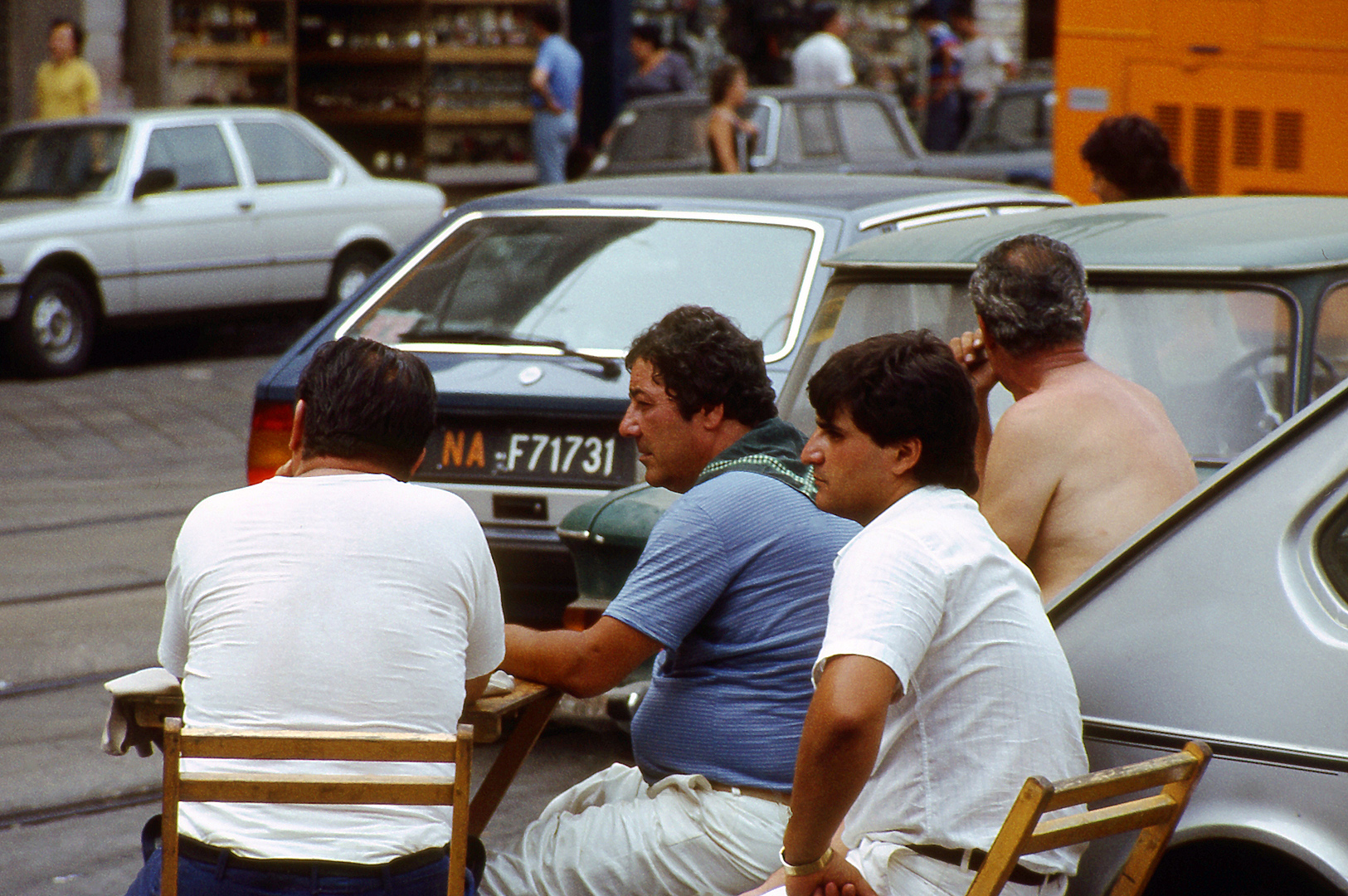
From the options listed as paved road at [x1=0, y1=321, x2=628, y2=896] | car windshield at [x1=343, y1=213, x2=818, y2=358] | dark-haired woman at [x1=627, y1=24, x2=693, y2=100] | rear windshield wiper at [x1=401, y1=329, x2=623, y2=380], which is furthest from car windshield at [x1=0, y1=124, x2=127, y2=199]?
rear windshield wiper at [x1=401, y1=329, x2=623, y2=380]

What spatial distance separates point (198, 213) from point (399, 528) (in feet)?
34.1

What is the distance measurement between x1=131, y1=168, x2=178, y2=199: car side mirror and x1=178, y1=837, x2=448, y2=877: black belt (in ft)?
33.6

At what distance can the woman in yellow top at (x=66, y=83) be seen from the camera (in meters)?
14.8

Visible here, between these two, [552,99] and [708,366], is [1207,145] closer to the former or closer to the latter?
[708,366]

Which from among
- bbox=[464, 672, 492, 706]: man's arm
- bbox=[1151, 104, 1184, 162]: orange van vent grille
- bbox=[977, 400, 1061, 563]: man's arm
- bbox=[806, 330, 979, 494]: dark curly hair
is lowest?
bbox=[464, 672, 492, 706]: man's arm

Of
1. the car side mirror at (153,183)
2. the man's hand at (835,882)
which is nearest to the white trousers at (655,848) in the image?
the man's hand at (835,882)

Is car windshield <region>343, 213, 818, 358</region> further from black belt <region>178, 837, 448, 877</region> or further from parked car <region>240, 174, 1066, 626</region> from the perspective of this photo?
black belt <region>178, 837, 448, 877</region>

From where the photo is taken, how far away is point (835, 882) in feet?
8.39

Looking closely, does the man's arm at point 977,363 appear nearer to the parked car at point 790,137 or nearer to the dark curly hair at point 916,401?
the dark curly hair at point 916,401

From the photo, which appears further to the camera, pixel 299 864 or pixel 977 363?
pixel 977 363

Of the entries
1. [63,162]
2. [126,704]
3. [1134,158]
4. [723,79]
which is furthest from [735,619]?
[723,79]

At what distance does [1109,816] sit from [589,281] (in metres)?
3.57

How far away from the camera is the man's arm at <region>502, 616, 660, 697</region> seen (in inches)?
122

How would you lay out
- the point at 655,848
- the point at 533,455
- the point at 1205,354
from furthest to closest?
the point at 533,455 → the point at 1205,354 → the point at 655,848
